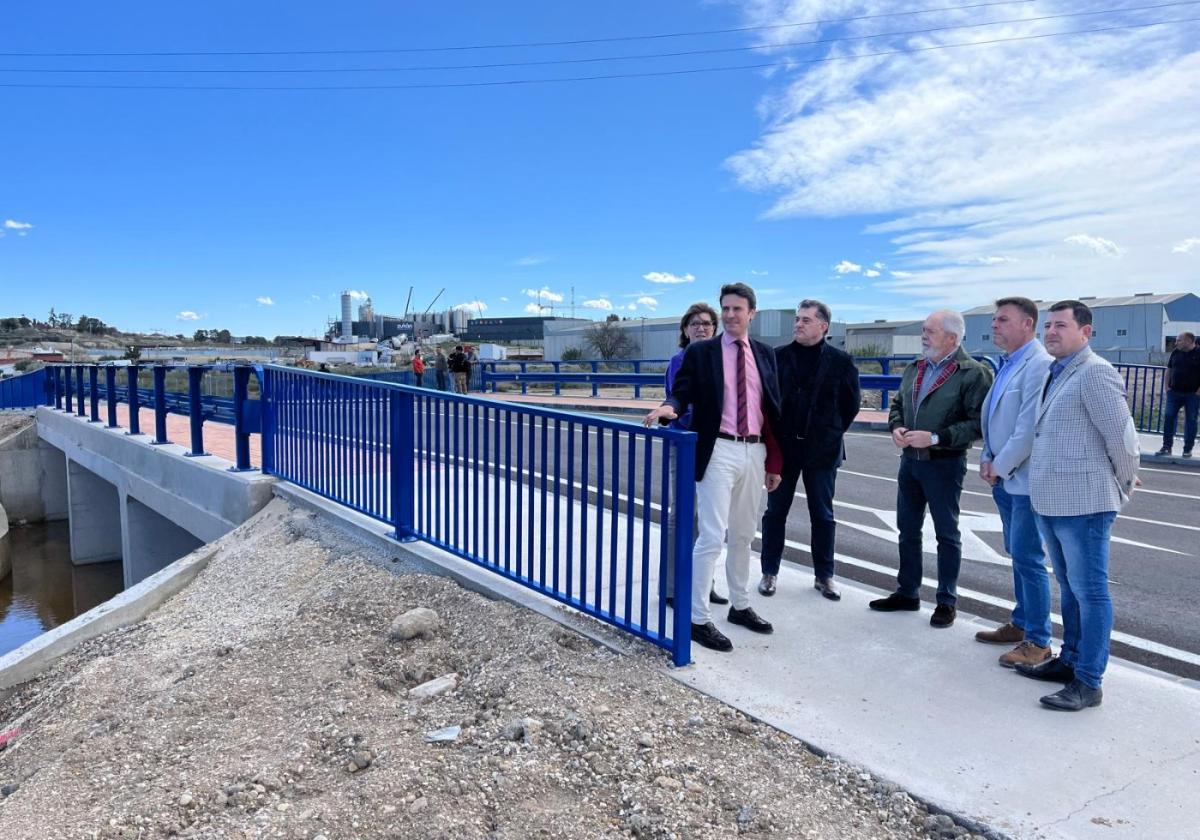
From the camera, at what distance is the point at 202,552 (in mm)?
7707

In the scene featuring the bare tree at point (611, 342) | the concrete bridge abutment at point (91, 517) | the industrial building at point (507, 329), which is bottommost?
the concrete bridge abutment at point (91, 517)

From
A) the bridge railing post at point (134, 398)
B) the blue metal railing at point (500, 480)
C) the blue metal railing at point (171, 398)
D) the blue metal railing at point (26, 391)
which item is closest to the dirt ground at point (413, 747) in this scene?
the blue metal railing at point (500, 480)

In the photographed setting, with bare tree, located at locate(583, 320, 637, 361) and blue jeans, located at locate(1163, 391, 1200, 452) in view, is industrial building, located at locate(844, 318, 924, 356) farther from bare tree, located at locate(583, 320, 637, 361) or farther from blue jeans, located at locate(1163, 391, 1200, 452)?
blue jeans, located at locate(1163, 391, 1200, 452)

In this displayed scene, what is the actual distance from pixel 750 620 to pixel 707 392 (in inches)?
51.1

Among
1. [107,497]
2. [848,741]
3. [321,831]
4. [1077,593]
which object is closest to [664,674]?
[848,741]

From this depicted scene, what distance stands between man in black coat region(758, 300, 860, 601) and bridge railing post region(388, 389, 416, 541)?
2621 mm

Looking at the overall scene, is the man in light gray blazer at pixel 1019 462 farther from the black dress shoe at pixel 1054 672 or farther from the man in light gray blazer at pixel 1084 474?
the man in light gray blazer at pixel 1084 474

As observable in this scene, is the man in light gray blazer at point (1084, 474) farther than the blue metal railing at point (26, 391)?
No

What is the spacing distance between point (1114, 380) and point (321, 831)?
3.66 m

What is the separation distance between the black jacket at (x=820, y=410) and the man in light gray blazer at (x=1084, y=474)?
1.32 m

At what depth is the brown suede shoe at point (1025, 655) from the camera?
12.8 ft

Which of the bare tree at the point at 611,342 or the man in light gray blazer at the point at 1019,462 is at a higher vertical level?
the bare tree at the point at 611,342

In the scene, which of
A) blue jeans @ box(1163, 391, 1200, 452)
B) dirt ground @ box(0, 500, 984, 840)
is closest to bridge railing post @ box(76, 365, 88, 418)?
dirt ground @ box(0, 500, 984, 840)

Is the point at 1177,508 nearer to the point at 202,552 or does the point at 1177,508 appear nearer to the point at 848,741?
the point at 848,741
